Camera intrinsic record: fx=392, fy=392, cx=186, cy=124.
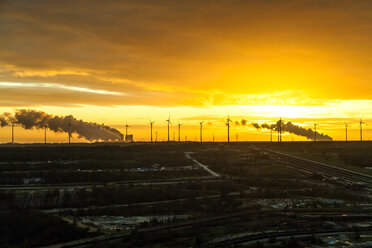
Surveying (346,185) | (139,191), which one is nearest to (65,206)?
(139,191)

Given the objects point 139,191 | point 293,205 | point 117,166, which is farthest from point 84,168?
point 293,205

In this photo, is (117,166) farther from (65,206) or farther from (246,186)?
(65,206)

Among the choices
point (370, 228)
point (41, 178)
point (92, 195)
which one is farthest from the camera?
point (41, 178)

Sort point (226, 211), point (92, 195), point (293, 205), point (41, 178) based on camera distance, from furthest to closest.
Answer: point (41, 178) → point (92, 195) → point (293, 205) → point (226, 211)

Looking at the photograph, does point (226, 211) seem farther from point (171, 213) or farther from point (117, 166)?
point (117, 166)

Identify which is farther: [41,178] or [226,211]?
[41,178]

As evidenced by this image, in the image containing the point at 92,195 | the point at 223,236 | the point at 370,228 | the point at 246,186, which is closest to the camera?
the point at 223,236
